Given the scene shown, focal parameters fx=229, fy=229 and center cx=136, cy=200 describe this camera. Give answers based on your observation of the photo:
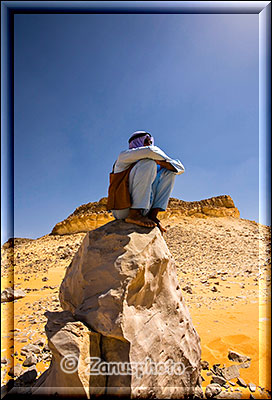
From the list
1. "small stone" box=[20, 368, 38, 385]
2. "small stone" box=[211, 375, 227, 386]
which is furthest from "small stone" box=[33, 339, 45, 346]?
"small stone" box=[211, 375, 227, 386]

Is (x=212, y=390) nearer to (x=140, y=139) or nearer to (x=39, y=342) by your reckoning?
(x=39, y=342)

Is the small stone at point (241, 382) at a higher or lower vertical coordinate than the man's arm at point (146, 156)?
lower

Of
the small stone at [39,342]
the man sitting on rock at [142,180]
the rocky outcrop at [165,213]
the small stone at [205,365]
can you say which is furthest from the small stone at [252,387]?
the rocky outcrop at [165,213]

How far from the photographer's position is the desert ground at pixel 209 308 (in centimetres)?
252

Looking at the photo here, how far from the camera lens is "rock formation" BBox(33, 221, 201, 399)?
5.26 feet

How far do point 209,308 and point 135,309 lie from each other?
329 cm

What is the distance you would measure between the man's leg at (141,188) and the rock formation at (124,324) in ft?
0.30

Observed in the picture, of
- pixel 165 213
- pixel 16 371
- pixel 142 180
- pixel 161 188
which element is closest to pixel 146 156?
pixel 142 180

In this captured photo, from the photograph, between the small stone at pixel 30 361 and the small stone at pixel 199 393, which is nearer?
the small stone at pixel 199 393

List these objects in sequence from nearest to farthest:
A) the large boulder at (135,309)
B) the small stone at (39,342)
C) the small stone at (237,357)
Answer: the large boulder at (135,309) → the small stone at (237,357) → the small stone at (39,342)

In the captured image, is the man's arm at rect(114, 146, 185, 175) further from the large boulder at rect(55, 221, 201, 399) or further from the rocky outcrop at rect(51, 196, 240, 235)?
the rocky outcrop at rect(51, 196, 240, 235)

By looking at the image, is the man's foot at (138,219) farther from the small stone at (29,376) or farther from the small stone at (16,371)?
the small stone at (16,371)

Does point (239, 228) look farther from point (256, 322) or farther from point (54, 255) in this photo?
point (256, 322)

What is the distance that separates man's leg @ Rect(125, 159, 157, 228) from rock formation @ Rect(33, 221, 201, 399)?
3.6 inches
